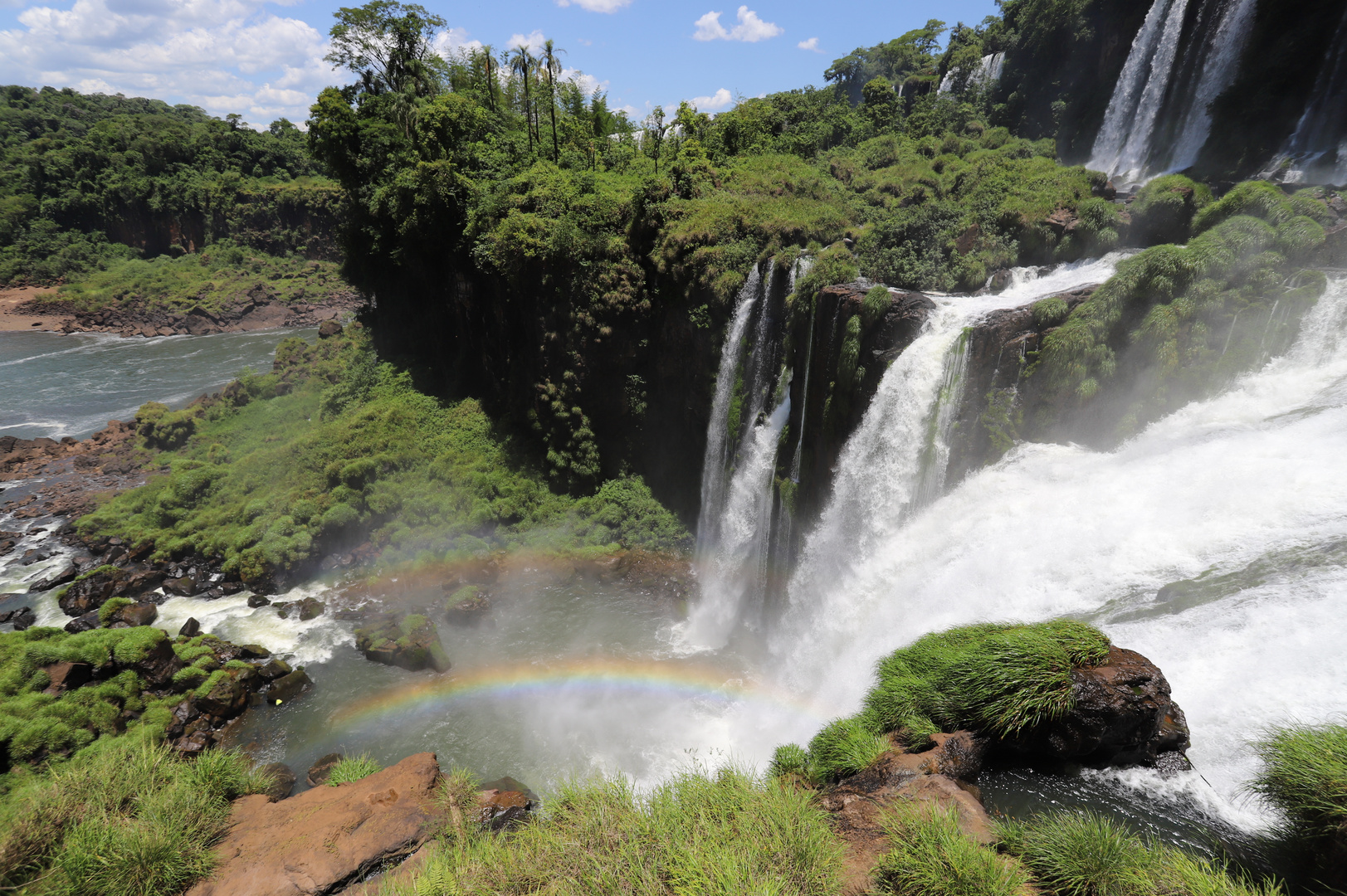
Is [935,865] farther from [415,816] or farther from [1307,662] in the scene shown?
[415,816]

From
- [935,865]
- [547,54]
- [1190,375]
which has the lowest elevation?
[935,865]

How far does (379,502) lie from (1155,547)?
24.9m

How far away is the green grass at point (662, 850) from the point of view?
5336mm

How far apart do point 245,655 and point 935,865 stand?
20.6 meters

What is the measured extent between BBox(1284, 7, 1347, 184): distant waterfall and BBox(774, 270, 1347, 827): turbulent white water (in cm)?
892

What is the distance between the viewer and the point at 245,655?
1784 cm

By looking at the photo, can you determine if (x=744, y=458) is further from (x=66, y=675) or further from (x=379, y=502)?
(x=66, y=675)

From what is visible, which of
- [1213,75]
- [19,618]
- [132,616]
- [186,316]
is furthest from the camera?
[186,316]

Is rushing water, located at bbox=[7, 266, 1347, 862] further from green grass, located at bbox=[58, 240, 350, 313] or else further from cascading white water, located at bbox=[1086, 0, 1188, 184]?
green grass, located at bbox=[58, 240, 350, 313]

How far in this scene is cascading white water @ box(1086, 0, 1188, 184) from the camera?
2114 cm

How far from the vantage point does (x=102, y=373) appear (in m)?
44.6

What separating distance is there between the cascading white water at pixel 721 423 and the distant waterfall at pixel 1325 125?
15.6m

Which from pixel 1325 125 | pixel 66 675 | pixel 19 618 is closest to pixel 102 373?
pixel 19 618

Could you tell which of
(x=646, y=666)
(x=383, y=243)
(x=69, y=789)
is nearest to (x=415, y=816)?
(x=69, y=789)
